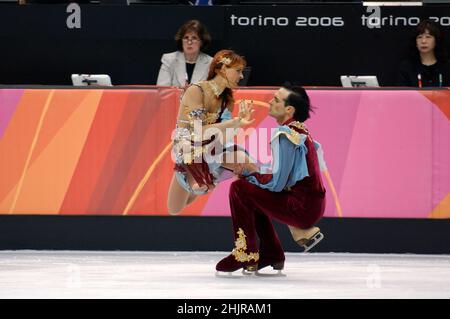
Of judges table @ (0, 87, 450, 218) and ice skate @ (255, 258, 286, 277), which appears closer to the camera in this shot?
ice skate @ (255, 258, 286, 277)

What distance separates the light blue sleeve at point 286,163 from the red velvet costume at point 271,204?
2.2 inches

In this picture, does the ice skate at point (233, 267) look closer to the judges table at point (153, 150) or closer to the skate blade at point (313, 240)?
the skate blade at point (313, 240)

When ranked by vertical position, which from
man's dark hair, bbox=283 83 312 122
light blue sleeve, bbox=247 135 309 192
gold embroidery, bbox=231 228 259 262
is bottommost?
gold embroidery, bbox=231 228 259 262

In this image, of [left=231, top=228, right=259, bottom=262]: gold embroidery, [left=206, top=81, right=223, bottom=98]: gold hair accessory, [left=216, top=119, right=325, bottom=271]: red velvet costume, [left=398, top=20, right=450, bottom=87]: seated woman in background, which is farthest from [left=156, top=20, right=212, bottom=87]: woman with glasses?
[left=231, top=228, right=259, bottom=262]: gold embroidery

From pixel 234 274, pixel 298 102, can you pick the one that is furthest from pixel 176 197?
pixel 298 102

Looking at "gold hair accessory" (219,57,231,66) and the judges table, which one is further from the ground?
"gold hair accessory" (219,57,231,66)

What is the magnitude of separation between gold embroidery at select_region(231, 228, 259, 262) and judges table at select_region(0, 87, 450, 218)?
1.95 metres

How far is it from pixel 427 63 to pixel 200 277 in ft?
11.4

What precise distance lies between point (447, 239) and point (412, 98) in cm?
119

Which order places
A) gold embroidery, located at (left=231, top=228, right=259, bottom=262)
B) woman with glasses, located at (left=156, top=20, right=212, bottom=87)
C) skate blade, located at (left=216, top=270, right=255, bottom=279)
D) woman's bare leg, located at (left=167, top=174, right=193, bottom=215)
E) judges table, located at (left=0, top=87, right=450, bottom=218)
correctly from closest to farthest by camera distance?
gold embroidery, located at (left=231, top=228, right=259, bottom=262) → skate blade, located at (left=216, top=270, right=255, bottom=279) → woman's bare leg, located at (left=167, top=174, right=193, bottom=215) → judges table, located at (left=0, top=87, right=450, bottom=218) → woman with glasses, located at (left=156, top=20, right=212, bottom=87)

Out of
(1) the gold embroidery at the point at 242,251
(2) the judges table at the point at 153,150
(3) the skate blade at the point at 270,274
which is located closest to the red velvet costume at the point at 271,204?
(1) the gold embroidery at the point at 242,251

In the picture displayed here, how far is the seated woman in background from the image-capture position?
1072cm

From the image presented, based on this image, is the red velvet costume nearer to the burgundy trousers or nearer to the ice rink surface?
the burgundy trousers

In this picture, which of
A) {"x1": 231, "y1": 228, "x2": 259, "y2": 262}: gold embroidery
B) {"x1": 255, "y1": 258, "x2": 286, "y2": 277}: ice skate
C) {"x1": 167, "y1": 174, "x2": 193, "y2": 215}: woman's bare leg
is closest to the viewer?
{"x1": 231, "y1": 228, "x2": 259, "y2": 262}: gold embroidery
